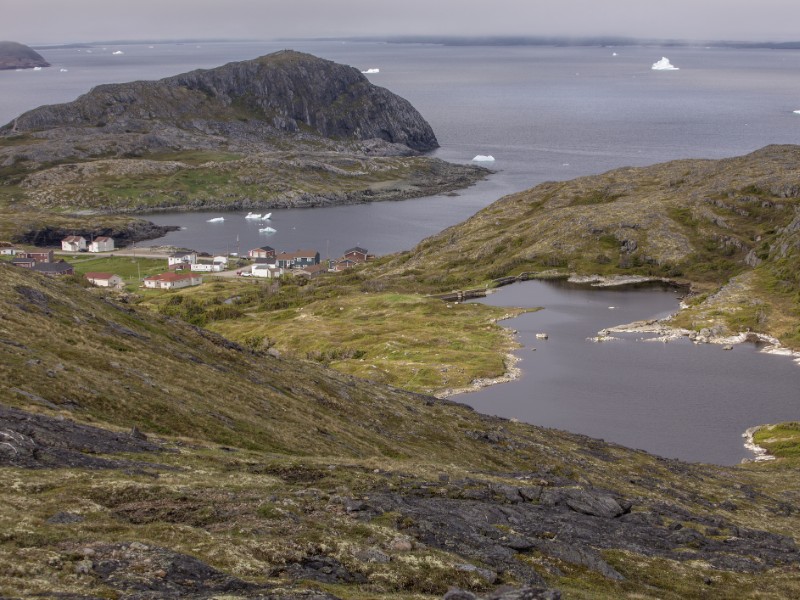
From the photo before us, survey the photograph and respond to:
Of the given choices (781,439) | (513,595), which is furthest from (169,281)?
(513,595)

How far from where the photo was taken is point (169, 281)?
18538 centimetres

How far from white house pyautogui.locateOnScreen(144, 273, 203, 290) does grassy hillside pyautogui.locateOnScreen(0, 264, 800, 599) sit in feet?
393

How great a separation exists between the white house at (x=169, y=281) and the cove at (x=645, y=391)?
265 feet

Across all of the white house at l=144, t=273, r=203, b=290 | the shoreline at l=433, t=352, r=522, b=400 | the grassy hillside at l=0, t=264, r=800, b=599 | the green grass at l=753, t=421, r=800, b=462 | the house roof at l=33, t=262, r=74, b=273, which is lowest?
the shoreline at l=433, t=352, r=522, b=400

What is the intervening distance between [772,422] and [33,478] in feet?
286

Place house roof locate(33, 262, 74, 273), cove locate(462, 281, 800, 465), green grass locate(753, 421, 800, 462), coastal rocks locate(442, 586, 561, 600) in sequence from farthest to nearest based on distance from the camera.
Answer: house roof locate(33, 262, 74, 273) < cove locate(462, 281, 800, 465) < green grass locate(753, 421, 800, 462) < coastal rocks locate(442, 586, 561, 600)

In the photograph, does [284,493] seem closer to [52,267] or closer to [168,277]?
[168,277]

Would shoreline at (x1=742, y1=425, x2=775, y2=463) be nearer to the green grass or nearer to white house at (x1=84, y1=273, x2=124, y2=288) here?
the green grass

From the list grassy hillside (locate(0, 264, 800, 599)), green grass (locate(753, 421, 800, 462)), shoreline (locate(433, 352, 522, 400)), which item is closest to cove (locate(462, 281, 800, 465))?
shoreline (locate(433, 352, 522, 400))

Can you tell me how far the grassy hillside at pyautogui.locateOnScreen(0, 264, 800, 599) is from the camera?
2758 cm

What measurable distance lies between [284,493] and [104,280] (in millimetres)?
161440

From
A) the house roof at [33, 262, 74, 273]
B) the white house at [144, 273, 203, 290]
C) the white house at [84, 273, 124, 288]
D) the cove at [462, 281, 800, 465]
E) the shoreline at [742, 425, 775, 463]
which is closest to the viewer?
the shoreline at [742, 425, 775, 463]

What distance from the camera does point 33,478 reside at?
106 feet

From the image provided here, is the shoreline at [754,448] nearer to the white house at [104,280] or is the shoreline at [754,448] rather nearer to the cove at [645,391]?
the cove at [645,391]
